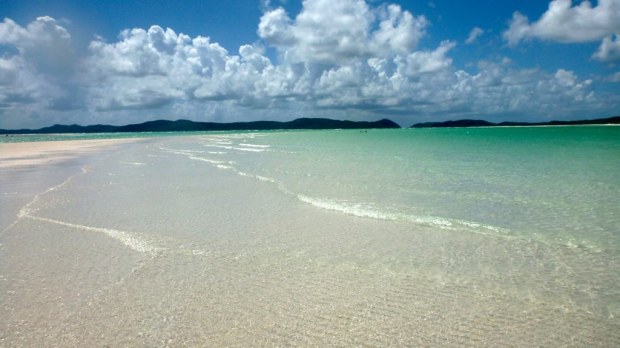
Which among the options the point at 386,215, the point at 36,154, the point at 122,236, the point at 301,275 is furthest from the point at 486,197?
the point at 36,154

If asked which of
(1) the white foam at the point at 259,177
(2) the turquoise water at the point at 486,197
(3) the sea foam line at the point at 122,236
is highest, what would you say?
(3) the sea foam line at the point at 122,236

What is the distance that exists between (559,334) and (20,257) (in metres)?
7.36

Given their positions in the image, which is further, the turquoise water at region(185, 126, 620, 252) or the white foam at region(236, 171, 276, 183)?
the white foam at region(236, 171, 276, 183)

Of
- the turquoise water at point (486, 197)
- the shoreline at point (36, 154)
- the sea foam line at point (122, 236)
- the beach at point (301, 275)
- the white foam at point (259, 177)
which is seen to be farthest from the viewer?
the shoreline at point (36, 154)

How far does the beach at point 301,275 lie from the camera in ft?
12.5

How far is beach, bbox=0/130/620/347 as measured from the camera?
3.80 metres

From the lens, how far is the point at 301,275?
5266 mm

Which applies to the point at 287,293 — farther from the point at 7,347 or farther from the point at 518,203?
the point at 518,203

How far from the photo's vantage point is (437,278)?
5.14m

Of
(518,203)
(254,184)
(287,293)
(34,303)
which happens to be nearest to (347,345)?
(287,293)

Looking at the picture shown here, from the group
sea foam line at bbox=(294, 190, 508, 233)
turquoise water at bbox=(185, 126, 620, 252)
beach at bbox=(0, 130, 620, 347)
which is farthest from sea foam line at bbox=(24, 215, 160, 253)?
turquoise water at bbox=(185, 126, 620, 252)

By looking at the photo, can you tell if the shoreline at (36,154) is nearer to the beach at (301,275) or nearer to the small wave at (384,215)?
the beach at (301,275)

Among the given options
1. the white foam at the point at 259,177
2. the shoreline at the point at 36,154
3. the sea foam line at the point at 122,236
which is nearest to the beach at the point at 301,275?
the sea foam line at the point at 122,236

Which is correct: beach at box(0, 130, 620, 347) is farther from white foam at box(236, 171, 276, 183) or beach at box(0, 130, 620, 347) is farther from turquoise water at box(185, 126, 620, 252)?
white foam at box(236, 171, 276, 183)
